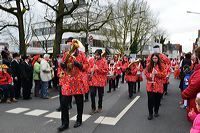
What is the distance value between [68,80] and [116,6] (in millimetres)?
40086

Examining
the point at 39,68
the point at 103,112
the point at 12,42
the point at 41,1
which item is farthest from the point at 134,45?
the point at 103,112

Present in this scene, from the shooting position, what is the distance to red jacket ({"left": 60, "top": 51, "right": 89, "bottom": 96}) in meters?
6.73

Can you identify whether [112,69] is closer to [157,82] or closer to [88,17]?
[157,82]

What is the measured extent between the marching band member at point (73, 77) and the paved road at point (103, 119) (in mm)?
479

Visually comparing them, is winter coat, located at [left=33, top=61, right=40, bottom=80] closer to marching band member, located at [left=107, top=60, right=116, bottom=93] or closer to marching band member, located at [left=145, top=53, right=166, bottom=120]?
marching band member, located at [left=107, top=60, right=116, bottom=93]

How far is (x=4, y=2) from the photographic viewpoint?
21.0 metres

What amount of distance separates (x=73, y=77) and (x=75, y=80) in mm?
80

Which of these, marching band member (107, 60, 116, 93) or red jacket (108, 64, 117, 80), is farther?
red jacket (108, 64, 117, 80)

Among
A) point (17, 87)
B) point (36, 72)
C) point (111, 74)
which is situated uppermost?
point (36, 72)

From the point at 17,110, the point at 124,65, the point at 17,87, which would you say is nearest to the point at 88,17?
the point at 124,65

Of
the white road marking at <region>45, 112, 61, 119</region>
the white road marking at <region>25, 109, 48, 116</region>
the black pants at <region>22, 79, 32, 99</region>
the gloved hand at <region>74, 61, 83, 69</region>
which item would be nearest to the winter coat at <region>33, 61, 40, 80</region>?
the black pants at <region>22, 79, 32, 99</region>

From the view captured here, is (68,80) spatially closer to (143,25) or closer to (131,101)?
(131,101)

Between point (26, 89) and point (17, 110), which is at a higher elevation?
point (26, 89)

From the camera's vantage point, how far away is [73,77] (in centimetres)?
682
